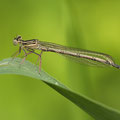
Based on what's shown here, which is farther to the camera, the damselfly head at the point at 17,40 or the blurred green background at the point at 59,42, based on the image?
the damselfly head at the point at 17,40

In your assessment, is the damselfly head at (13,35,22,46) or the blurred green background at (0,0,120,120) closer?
the blurred green background at (0,0,120,120)

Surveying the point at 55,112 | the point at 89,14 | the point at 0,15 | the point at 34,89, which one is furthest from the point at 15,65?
the point at 89,14

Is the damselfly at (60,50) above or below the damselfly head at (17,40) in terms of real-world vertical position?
below

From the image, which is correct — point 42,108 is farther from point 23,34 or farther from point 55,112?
point 23,34

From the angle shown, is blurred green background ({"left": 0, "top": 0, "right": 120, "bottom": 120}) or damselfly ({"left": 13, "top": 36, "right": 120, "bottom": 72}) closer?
blurred green background ({"left": 0, "top": 0, "right": 120, "bottom": 120})

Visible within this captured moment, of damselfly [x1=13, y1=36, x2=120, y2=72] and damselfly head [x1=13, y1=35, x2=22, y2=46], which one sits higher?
damselfly head [x1=13, y1=35, x2=22, y2=46]

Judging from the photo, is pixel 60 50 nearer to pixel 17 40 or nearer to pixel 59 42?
pixel 59 42

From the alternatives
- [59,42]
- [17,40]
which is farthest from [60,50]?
[17,40]

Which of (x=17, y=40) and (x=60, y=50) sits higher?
(x=17, y=40)
